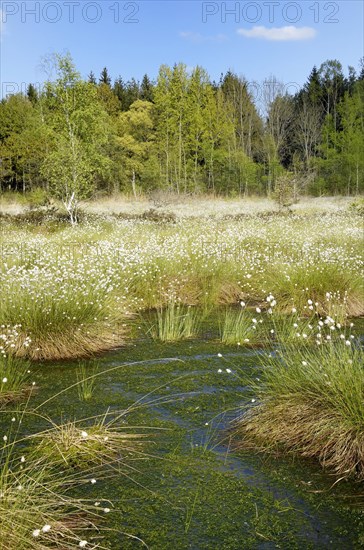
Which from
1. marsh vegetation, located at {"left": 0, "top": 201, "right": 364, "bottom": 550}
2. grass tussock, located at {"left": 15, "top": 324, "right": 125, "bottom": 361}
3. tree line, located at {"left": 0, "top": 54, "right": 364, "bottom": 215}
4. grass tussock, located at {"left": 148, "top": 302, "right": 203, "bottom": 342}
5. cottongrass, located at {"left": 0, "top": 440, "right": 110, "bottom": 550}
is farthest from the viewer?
tree line, located at {"left": 0, "top": 54, "right": 364, "bottom": 215}

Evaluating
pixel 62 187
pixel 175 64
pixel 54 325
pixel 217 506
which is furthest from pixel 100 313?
pixel 175 64

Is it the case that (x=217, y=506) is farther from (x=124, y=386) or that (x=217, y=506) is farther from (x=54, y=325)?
(x=54, y=325)

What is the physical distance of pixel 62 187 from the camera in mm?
22234

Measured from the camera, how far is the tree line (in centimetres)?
4294

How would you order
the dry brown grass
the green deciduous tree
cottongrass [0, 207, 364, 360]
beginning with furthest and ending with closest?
the green deciduous tree, cottongrass [0, 207, 364, 360], the dry brown grass

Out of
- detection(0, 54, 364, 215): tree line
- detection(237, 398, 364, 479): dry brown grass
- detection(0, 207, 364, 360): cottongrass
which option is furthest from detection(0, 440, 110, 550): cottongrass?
detection(0, 54, 364, 215): tree line

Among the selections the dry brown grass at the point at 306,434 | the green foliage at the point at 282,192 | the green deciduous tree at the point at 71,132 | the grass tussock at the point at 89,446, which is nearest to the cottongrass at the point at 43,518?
the grass tussock at the point at 89,446

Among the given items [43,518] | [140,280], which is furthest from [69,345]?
[43,518]

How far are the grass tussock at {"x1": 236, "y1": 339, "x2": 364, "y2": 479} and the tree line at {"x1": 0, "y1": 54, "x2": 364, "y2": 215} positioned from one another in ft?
115

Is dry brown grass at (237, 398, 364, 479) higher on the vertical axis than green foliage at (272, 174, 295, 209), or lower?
lower

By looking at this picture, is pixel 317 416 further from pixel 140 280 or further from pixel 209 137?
pixel 209 137

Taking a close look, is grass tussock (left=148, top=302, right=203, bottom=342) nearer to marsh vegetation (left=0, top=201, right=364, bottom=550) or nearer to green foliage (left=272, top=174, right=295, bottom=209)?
marsh vegetation (left=0, top=201, right=364, bottom=550)

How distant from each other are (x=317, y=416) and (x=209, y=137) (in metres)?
49.2

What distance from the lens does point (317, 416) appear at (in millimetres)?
3957
